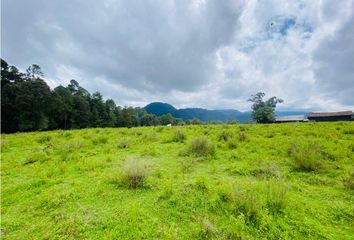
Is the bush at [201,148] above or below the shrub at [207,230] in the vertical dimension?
above

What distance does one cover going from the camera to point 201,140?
378 inches

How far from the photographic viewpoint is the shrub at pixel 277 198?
4371 mm

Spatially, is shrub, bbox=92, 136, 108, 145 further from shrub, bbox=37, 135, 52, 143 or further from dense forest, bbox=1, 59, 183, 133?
dense forest, bbox=1, 59, 183, 133

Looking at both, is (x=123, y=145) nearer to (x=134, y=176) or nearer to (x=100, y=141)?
(x=100, y=141)

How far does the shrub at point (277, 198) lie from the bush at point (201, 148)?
4.17 meters

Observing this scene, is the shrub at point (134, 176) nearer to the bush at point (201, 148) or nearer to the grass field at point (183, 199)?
the grass field at point (183, 199)

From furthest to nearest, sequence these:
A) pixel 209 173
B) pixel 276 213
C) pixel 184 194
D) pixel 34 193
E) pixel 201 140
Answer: pixel 201 140, pixel 209 173, pixel 34 193, pixel 184 194, pixel 276 213

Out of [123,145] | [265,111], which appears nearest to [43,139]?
[123,145]

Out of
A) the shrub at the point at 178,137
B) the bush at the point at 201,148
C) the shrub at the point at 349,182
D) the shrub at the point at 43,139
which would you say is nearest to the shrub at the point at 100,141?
the shrub at the point at 43,139

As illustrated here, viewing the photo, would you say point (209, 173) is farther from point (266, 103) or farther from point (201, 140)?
point (266, 103)

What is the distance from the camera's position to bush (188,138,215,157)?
29.3 feet

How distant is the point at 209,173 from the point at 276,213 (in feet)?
8.52

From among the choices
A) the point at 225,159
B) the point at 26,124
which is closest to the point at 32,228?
the point at 225,159

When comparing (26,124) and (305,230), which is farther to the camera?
(26,124)
